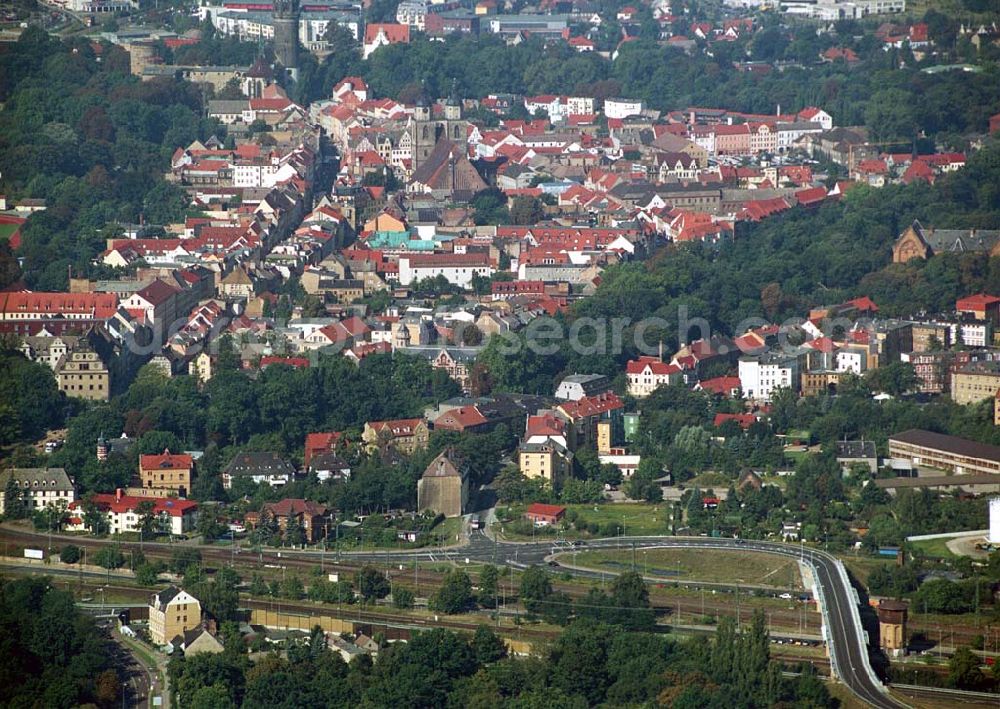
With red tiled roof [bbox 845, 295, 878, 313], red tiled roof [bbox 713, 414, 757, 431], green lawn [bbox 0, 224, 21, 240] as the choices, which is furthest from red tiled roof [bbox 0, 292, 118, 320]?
red tiled roof [bbox 845, 295, 878, 313]

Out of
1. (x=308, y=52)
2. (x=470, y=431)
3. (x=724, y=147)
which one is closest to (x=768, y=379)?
(x=470, y=431)

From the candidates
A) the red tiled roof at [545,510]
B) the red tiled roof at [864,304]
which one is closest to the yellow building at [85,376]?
the red tiled roof at [545,510]

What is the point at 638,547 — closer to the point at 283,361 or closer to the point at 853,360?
the point at 283,361

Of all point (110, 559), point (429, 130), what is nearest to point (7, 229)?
point (429, 130)

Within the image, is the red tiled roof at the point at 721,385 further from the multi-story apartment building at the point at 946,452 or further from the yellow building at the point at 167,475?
the yellow building at the point at 167,475

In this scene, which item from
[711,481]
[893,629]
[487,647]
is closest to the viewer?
[487,647]
